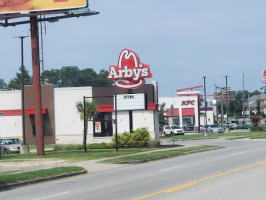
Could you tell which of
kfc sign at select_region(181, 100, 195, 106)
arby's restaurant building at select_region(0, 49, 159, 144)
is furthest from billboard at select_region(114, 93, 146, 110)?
kfc sign at select_region(181, 100, 195, 106)

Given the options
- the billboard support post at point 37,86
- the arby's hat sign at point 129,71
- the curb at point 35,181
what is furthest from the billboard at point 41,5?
the curb at point 35,181

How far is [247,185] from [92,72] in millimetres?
166022

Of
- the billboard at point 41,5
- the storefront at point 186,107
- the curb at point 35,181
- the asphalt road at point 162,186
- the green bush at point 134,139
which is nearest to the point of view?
the asphalt road at point 162,186

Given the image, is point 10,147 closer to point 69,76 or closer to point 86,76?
point 86,76

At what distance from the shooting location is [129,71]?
48.7m

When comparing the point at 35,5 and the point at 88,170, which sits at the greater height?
the point at 35,5

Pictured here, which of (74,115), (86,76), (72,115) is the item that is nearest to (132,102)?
(74,115)

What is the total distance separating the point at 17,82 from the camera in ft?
454

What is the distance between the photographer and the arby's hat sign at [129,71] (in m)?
48.4

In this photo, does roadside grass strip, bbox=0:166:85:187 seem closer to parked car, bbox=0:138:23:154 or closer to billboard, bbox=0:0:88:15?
billboard, bbox=0:0:88:15

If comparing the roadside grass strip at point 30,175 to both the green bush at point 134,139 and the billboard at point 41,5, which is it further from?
the green bush at point 134,139

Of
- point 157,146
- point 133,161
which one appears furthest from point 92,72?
point 133,161

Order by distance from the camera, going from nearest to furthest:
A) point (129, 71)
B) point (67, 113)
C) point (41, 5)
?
point (41, 5) < point (129, 71) < point (67, 113)

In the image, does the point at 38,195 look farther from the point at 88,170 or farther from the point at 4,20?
the point at 4,20
